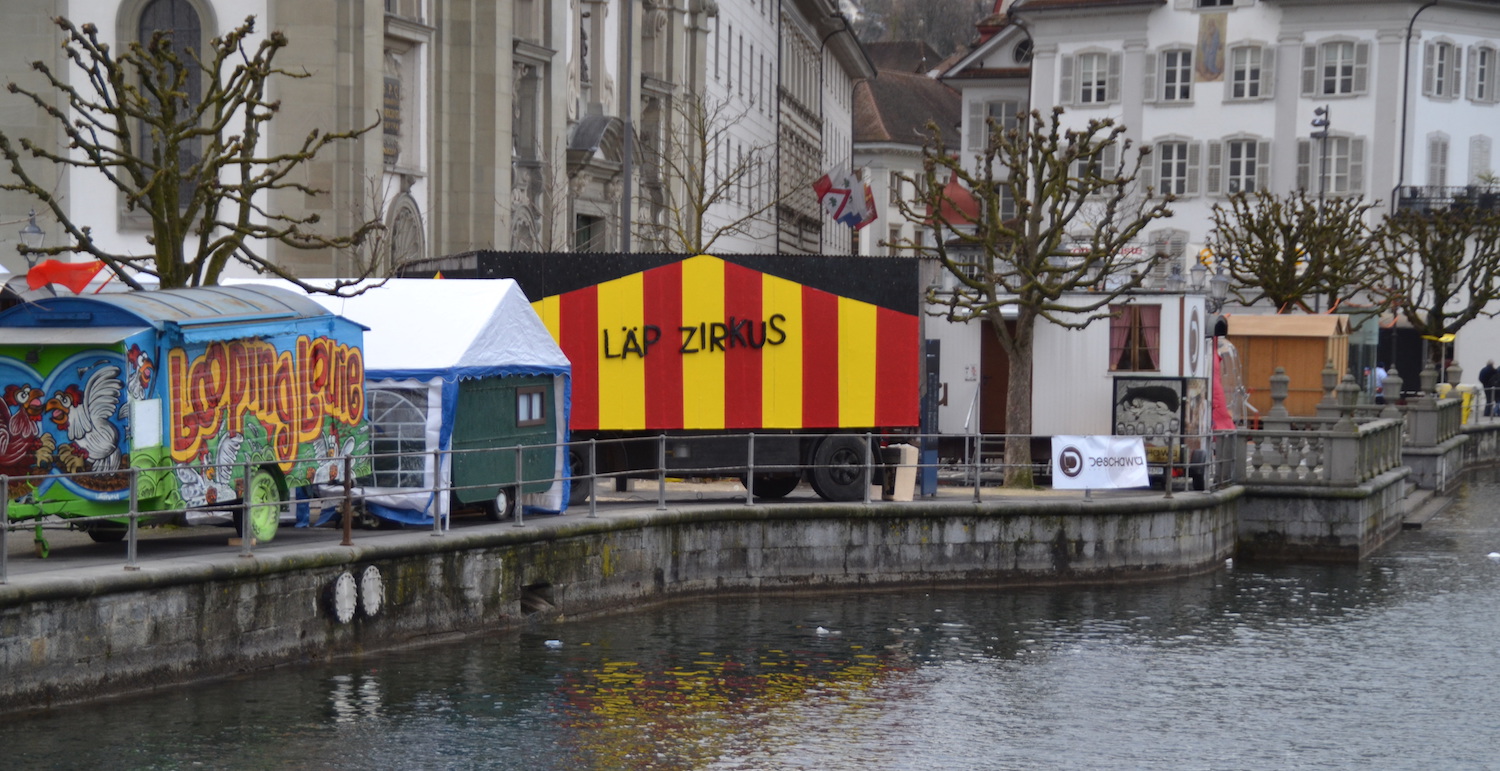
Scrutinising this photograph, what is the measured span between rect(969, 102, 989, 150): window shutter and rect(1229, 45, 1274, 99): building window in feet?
42.7

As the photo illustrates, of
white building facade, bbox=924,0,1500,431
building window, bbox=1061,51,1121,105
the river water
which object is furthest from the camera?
building window, bbox=1061,51,1121,105

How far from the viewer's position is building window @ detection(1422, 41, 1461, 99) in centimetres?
6650

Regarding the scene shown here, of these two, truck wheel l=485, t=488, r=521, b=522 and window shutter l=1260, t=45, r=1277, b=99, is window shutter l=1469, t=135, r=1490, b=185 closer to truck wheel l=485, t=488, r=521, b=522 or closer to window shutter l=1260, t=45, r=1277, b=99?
window shutter l=1260, t=45, r=1277, b=99

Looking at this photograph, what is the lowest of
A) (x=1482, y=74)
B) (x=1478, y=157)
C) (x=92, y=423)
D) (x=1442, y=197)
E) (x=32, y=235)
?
(x=92, y=423)

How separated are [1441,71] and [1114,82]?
1049 centimetres

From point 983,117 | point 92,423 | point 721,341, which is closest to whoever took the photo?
point 92,423

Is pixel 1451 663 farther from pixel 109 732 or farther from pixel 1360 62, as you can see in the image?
pixel 1360 62

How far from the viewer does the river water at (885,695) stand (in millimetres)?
15219

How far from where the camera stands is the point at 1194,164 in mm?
67250

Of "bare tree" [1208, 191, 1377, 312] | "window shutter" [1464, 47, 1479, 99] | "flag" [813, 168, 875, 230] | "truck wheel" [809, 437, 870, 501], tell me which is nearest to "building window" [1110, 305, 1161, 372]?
"truck wheel" [809, 437, 870, 501]

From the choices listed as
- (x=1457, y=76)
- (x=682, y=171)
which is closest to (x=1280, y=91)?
(x=1457, y=76)

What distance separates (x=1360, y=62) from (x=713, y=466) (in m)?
47.4

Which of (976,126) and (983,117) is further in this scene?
(976,126)

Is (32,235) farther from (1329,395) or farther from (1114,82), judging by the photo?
(1114,82)
